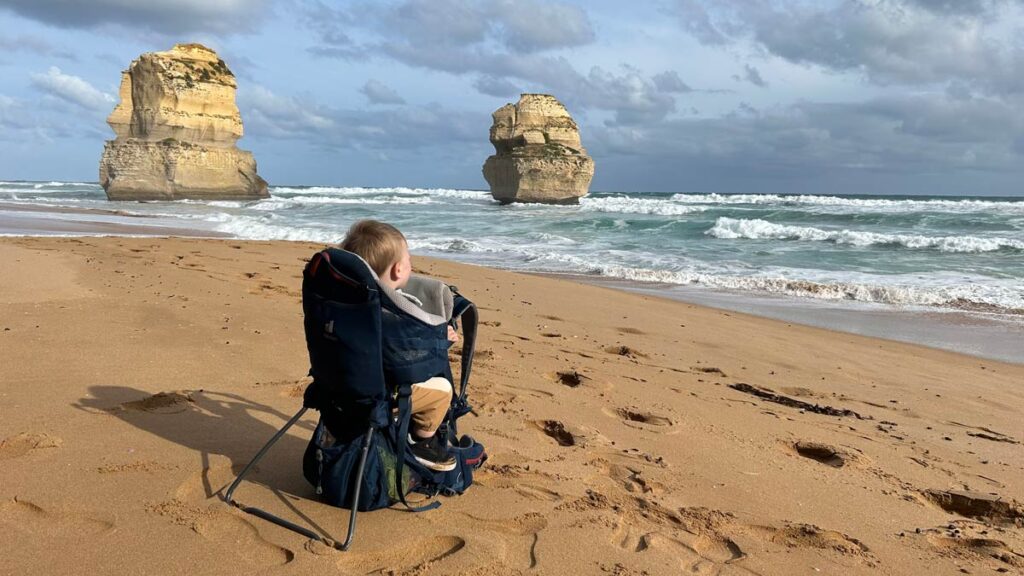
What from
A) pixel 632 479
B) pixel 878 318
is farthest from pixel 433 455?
pixel 878 318

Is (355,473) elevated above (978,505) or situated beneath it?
elevated above

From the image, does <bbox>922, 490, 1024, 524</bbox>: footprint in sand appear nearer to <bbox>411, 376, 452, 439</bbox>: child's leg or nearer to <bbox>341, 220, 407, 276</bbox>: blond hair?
<bbox>411, 376, 452, 439</bbox>: child's leg

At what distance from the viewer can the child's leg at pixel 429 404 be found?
2.66 metres

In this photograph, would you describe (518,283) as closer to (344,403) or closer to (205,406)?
(205,406)

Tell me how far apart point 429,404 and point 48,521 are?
4.39 feet

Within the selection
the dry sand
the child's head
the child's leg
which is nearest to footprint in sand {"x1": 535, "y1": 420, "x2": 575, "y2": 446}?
the dry sand

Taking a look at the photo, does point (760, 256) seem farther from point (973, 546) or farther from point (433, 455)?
point (433, 455)

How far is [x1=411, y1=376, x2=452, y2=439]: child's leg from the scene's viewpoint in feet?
8.72

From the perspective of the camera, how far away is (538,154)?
48562 mm

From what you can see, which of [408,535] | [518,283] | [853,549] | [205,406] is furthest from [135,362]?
[518,283]

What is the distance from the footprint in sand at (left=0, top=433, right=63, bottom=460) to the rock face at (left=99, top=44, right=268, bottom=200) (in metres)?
43.3

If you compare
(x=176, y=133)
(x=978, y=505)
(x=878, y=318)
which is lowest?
(x=878, y=318)

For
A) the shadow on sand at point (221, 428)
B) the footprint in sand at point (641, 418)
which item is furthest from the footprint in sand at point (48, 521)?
the footprint in sand at point (641, 418)

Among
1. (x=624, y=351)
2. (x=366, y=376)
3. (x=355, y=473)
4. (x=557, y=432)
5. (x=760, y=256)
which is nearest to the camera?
(x=366, y=376)
